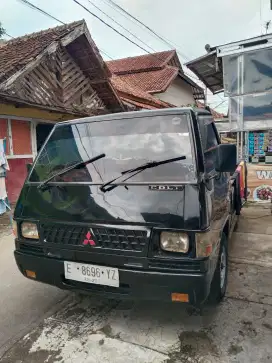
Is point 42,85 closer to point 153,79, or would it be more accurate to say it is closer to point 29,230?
point 29,230

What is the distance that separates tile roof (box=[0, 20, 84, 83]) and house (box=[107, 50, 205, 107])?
922 centimetres

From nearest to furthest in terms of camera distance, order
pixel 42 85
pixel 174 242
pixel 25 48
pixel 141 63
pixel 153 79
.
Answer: pixel 174 242 → pixel 42 85 → pixel 25 48 → pixel 153 79 → pixel 141 63

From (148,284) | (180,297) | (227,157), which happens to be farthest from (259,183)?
(148,284)

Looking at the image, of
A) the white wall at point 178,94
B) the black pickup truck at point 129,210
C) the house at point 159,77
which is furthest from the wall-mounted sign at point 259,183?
the white wall at point 178,94

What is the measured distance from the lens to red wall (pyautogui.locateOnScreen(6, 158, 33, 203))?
7719mm

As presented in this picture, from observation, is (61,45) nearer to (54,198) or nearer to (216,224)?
(54,198)

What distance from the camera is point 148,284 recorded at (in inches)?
92.1

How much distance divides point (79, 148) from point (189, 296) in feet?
5.67

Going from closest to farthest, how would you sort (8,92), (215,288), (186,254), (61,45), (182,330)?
(186,254) → (182,330) → (215,288) → (8,92) → (61,45)

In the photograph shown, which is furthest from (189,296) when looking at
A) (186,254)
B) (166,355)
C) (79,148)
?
(79,148)

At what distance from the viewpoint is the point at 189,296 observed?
91.1 inches

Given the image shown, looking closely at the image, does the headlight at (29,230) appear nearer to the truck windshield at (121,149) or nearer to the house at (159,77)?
the truck windshield at (121,149)

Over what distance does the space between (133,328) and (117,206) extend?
1.15 m

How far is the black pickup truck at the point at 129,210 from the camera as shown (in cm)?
232
